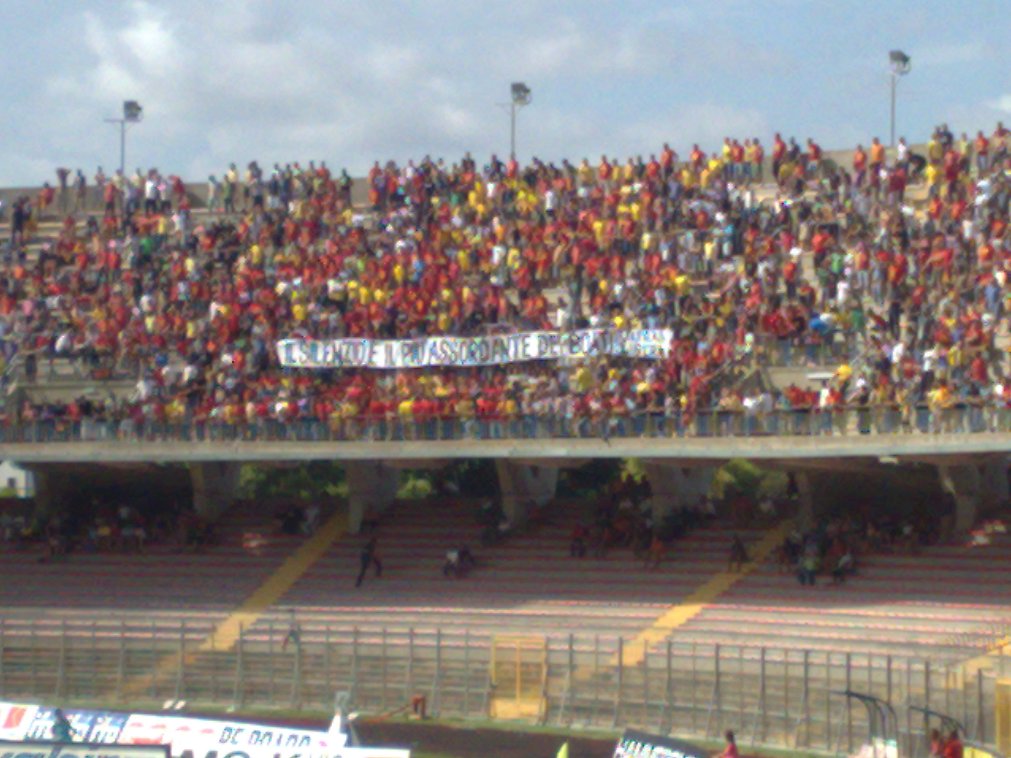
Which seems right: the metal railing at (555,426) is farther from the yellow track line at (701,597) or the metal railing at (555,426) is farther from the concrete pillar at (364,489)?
the concrete pillar at (364,489)

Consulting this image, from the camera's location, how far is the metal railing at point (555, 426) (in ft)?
105

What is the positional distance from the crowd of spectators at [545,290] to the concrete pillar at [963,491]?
251 centimetres

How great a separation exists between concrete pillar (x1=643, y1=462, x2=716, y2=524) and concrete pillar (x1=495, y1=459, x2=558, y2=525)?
8.33 ft

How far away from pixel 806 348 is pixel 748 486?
68.5 ft

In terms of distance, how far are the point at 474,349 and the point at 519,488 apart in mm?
3060

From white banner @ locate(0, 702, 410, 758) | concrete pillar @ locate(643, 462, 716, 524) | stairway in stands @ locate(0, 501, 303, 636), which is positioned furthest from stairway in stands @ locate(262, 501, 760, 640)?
white banner @ locate(0, 702, 410, 758)

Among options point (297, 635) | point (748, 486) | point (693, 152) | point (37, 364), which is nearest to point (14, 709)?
point (297, 635)

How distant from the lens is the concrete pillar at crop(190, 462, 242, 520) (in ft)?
140

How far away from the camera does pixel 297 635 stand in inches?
1323

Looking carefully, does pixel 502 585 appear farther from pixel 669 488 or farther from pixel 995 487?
pixel 995 487

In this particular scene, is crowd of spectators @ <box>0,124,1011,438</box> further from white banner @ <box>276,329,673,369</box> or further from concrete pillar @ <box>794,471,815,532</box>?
concrete pillar @ <box>794,471,815,532</box>

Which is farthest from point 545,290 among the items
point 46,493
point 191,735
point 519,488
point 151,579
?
point 191,735

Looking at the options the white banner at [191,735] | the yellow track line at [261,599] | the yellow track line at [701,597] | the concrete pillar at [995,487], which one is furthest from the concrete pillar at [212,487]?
the white banner at [191,735]

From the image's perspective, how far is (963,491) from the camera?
3522 centimetres
